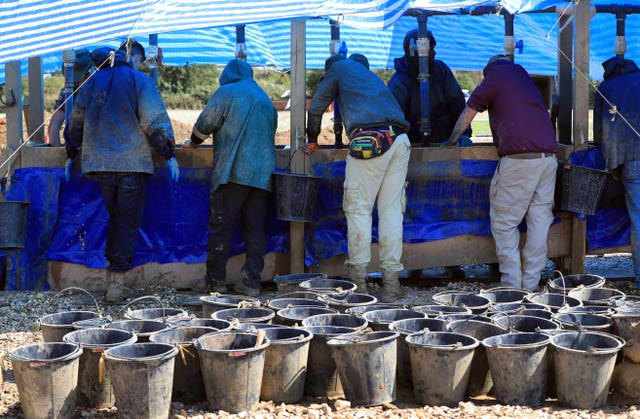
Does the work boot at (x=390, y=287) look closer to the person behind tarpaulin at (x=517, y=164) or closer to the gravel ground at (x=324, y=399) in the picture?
the gravel ground at (x=324, y=399)

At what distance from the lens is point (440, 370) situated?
5.04 meters

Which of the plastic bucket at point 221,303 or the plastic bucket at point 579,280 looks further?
the plastic bucket at point 579,280

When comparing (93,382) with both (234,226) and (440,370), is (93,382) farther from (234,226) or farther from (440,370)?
(234,226)

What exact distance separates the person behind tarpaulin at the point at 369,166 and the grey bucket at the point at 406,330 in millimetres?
1761

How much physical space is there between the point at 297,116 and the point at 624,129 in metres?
2.67

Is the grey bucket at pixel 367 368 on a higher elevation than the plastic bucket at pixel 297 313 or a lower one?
lower

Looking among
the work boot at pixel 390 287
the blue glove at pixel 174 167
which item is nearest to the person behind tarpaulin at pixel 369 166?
the work boot at pixel 390 287

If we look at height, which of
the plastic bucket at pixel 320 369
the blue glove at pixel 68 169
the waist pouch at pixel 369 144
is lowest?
the plastic bucket at pixel 320 369

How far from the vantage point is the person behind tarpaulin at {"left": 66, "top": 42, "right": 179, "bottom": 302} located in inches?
283

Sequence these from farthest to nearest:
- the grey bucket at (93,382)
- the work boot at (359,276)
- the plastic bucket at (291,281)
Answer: the work boot at (359,276)
the plastic bucket at (291,281)
the grey bucket at (93,382)

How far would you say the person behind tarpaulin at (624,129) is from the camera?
25.1 ft

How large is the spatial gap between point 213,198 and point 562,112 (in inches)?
128

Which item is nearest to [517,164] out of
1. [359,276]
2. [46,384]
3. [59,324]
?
[359,276]

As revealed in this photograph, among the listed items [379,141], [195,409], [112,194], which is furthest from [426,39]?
[195,409]
